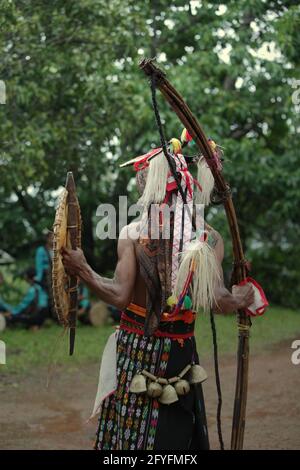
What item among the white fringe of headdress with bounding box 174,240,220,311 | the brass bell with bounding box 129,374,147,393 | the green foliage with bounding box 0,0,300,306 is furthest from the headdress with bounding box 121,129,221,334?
the green foliage with bounding box 0,0,300,306

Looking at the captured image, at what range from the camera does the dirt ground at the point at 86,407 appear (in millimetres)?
5984

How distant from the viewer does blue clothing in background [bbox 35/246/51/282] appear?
11.6m

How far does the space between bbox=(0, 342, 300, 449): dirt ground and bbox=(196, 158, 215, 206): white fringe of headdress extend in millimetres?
2546

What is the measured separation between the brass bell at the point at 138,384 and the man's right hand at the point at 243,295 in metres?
0.60

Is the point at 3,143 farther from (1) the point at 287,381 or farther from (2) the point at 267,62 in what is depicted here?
(2) the point at 267,62

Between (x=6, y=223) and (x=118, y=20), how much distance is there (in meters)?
5.12

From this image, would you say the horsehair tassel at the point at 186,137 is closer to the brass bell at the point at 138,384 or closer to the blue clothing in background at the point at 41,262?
the brass bell at the point at 138,384

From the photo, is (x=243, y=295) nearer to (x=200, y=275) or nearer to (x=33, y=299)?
(x=200, y=275)

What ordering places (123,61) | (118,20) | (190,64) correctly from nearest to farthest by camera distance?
(118,20), (123,61), (190,64)

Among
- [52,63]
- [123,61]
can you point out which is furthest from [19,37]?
[123,61]

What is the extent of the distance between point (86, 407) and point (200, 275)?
372 cm

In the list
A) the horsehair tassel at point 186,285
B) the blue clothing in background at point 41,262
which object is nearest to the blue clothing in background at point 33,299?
the blue clothing in background at point 41,262

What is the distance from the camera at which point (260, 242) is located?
15055mm

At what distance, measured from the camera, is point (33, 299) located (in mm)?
11711
